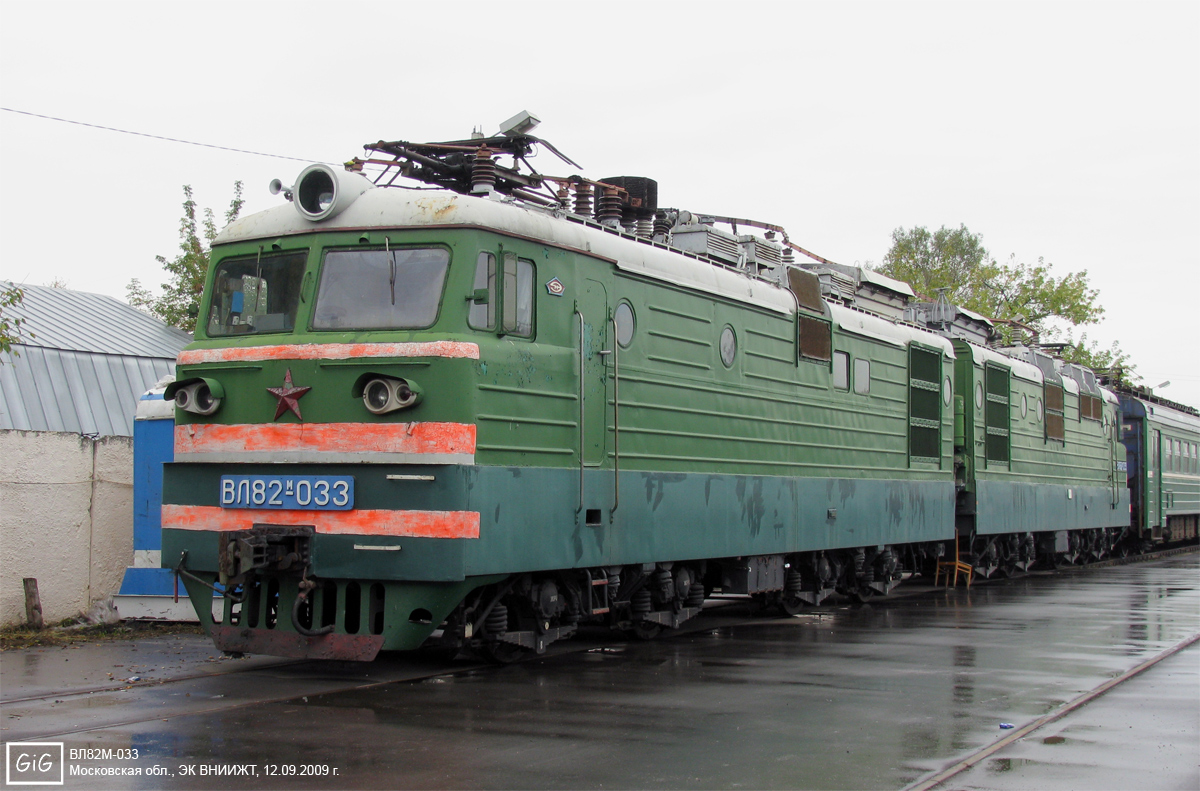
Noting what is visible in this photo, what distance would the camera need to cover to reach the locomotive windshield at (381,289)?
8.98 m

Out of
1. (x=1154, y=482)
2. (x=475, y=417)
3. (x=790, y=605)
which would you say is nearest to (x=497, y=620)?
(x=475, y=417)

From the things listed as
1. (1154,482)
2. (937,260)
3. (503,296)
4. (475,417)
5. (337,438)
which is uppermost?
(937,260)

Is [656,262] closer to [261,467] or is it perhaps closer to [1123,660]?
[261,467]

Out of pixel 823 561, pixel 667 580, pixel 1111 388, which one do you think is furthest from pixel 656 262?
pixel 1111 388

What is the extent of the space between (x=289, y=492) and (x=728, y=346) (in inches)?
194

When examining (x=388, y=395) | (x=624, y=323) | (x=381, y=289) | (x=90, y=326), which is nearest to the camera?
(x=388, y=395)

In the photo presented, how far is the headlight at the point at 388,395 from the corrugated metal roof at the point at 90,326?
8.54m

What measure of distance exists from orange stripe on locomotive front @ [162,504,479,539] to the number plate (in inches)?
2.0

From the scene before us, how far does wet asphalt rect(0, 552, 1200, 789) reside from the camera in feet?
21.6

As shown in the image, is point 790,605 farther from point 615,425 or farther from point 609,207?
point 609,207

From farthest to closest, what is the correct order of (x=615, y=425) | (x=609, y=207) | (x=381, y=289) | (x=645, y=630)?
(x=645, y=630) → (x=609, y=207) → (x=615, y=425) → (x=381, y=289)

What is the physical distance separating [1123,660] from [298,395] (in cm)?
736

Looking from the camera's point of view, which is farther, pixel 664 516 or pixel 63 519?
pixel 63 519

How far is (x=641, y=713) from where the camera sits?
822cm
